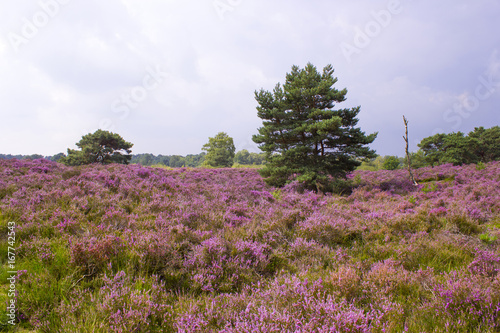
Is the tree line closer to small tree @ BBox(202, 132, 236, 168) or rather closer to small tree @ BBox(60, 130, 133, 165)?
small tree @ BBox(60, 130, 133, 165)

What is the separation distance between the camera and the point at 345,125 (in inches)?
482

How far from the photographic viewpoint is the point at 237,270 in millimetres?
2701

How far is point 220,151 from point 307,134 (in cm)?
4282

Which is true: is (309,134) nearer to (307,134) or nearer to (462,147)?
(307,134)

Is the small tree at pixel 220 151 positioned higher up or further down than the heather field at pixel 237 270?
higher up

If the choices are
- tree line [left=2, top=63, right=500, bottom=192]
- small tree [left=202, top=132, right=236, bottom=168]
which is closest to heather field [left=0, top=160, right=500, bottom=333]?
tree line [left=2, top=63, right=500, bottom=192]

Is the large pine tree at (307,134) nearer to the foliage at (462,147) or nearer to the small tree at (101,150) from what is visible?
the foliage at (462,147)

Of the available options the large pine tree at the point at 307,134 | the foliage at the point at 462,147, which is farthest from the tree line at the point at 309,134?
the foliage at the point at 462,147

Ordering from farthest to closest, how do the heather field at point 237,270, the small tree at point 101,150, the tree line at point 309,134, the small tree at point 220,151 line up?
the small tree at point 220,151, the small tree at point 101,150, the tree line at point 309,134, the heather field at point 237,270

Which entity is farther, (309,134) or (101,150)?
(101,150)

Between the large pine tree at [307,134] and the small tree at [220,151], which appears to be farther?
the small tree at [220,151]

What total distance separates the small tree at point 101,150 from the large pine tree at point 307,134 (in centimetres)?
2365

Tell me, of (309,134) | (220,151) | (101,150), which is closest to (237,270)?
(309,134)

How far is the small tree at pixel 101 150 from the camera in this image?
2602 cm
